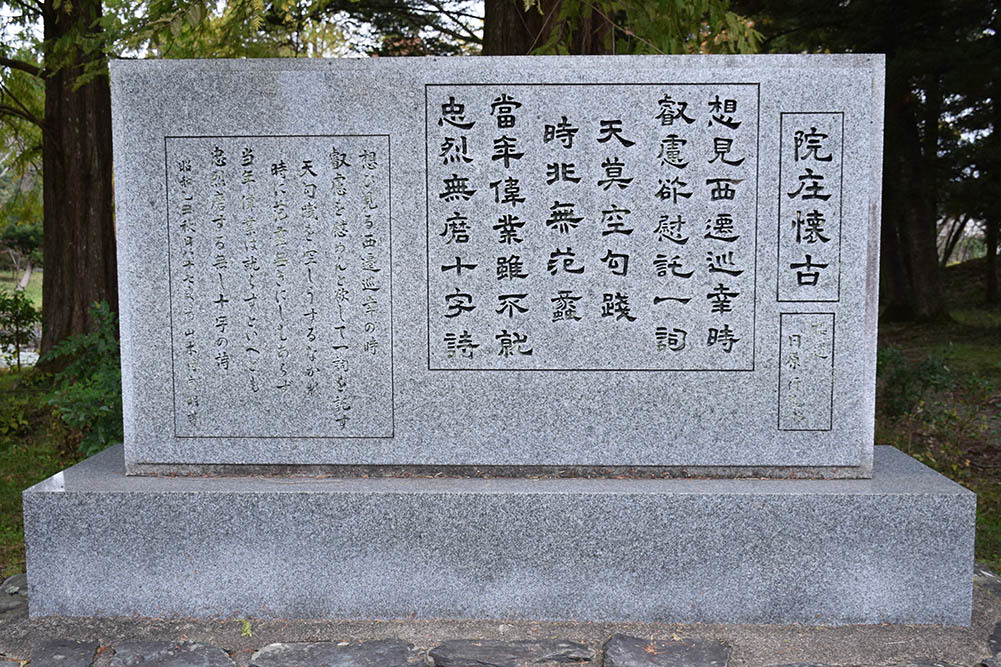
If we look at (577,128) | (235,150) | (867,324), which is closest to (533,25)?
(577,128)

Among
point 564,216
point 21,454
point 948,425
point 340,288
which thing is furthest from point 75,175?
point 948,425

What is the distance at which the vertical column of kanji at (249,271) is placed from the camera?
334 centimetres

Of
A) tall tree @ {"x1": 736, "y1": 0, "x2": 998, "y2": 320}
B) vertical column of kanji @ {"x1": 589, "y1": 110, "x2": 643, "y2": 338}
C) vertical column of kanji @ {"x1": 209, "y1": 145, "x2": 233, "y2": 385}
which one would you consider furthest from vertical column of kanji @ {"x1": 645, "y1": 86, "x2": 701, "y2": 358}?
tall tree @ {"x1": 736, "y1": 0, "x2": 998, "y2": 320}

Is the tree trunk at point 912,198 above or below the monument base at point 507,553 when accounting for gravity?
above

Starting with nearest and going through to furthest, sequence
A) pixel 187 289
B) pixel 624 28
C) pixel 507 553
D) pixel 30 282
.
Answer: pixel 507 553
pixel 187 289
pixel 624 28
pixel 30 282

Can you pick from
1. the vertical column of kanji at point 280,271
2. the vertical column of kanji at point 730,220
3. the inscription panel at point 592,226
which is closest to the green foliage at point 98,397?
the vertical column of kanji at point 280,271

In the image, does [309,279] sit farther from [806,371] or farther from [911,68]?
[911,68]

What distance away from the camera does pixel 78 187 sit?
284 inches

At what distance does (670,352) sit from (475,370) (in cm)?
83

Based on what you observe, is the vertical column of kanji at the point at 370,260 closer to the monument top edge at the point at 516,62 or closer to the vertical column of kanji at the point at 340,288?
the vertical column of kanji at the point at 340,288

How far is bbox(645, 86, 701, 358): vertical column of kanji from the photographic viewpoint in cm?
329

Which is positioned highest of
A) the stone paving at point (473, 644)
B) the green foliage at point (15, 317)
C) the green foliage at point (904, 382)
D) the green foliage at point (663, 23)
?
the green foliage at point (663, 23)

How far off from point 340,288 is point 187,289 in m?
0.66

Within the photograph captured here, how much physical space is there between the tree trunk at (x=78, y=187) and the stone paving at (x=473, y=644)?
4733 mm
